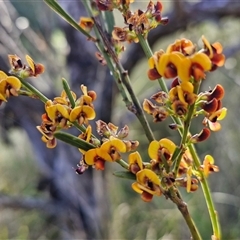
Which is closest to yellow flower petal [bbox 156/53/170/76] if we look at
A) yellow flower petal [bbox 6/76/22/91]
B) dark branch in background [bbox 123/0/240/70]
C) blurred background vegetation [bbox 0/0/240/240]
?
yellow flower petal [bbox 6/76/22/91]

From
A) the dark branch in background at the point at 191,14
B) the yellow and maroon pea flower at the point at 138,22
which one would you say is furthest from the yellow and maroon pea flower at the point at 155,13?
the dark branch in background at the point at 191,14

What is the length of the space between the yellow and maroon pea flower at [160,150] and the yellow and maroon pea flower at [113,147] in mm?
21

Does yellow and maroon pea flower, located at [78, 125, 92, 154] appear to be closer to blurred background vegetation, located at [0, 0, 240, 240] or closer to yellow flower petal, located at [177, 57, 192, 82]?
yellow flower petal, located at [177, 57, 192, 82]

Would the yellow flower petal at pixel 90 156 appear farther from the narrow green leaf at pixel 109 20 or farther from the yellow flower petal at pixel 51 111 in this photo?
the narrow green leaf at pixel 109 20

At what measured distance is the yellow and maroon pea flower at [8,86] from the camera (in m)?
0.32

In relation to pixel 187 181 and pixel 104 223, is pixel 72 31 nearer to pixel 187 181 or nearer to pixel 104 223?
pixel 104 223

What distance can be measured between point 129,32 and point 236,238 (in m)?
1.11

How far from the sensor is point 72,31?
153cm

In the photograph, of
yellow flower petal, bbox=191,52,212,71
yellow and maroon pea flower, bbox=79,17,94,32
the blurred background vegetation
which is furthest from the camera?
the blurred background vegetation

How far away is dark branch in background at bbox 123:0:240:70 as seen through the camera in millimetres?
1383

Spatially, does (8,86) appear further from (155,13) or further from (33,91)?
(155,13)

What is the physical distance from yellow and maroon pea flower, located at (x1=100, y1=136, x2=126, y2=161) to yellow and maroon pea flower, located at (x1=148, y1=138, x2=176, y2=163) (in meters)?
0.02

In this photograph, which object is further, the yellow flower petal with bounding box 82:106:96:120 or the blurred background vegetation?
the blurred background vegetation

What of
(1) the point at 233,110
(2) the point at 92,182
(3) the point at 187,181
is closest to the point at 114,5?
(3) the point at 187,181
